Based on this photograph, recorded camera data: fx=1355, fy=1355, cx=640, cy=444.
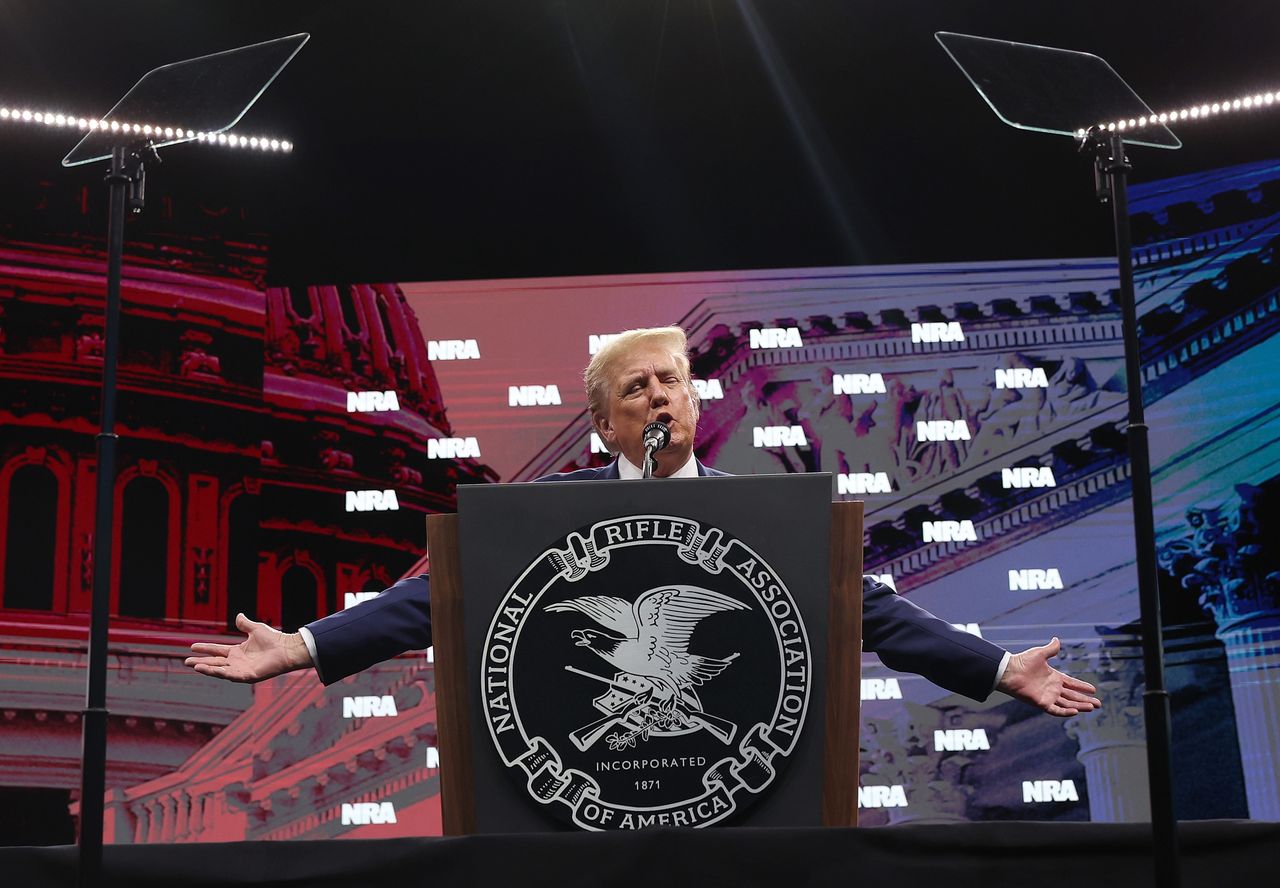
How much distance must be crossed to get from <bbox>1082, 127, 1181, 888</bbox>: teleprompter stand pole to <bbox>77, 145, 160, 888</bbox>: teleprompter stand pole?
1.06 metres

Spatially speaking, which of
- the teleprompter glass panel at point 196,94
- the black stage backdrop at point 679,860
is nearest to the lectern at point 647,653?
the black stage backdrop at point 679,860

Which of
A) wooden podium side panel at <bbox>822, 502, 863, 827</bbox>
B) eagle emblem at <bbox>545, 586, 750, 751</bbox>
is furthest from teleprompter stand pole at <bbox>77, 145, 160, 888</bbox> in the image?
wooden podium side panel at <bbox>822, 502, 863, 827</bbox>

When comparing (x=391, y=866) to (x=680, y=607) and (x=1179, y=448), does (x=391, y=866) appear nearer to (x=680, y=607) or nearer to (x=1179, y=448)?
(x=680, y=607)

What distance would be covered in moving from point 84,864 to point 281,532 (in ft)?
13.7

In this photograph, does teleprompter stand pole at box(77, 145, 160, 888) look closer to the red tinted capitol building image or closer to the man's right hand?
the man's right hand

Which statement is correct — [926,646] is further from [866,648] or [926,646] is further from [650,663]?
[650,663]

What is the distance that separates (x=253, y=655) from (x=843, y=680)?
792 millimetres

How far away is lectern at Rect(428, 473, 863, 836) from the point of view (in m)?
1.57

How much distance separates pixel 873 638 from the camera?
2.03 metres

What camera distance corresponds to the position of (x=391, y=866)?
1.35 metres

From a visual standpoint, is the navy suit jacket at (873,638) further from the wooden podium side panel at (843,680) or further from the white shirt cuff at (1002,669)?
the wooden podium side panel at (843,680)

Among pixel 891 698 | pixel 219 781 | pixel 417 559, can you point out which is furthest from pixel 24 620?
pixel 891 698

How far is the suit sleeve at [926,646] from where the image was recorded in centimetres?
187

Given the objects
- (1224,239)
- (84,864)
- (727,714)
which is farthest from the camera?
(1224,239)
